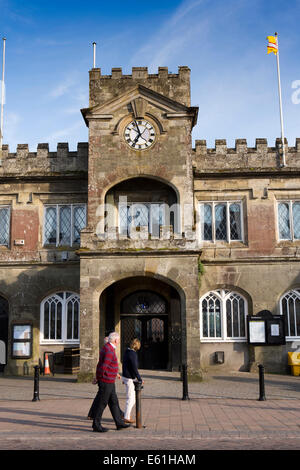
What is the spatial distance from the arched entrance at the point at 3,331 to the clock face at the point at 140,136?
8.90 metres

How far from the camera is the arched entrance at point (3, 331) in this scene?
21125mm

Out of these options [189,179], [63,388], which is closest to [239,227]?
[189,179]

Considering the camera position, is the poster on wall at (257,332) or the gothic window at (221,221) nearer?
the poster on wall at (257,332)

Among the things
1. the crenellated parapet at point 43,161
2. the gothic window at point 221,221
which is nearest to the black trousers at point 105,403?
the gothic window at point 221,221

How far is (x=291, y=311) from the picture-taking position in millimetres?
20859

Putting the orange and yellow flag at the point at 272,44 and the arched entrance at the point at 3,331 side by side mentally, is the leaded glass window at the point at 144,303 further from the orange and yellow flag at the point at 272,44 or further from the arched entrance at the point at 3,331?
the orange and yellow flag at the point at 272,44

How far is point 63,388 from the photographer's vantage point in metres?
16.2

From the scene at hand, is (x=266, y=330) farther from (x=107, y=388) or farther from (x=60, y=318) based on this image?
(x=107, y=388)

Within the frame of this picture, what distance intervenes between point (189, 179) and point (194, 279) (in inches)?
170

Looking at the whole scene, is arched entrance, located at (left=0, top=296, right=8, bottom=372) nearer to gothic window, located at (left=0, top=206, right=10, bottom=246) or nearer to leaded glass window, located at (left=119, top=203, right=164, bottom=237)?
gothic window, located at (left=0, top=206, right=10, bottom=246)

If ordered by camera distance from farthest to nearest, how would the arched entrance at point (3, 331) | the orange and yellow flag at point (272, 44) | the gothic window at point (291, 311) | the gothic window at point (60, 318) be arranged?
the orange and yellow flag at point (272, 44), the arched entrance at point (3, 331), the gothic window at point (60, 318), the gothic window at point (291, 311)

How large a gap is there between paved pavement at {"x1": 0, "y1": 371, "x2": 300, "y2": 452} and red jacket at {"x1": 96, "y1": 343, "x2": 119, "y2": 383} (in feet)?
3.37

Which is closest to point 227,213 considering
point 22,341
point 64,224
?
point 64,224

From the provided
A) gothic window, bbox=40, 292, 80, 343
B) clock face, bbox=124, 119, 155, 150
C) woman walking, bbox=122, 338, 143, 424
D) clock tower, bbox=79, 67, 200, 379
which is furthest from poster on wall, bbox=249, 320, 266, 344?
woman walking, bbox=122, 338, 143, 424
